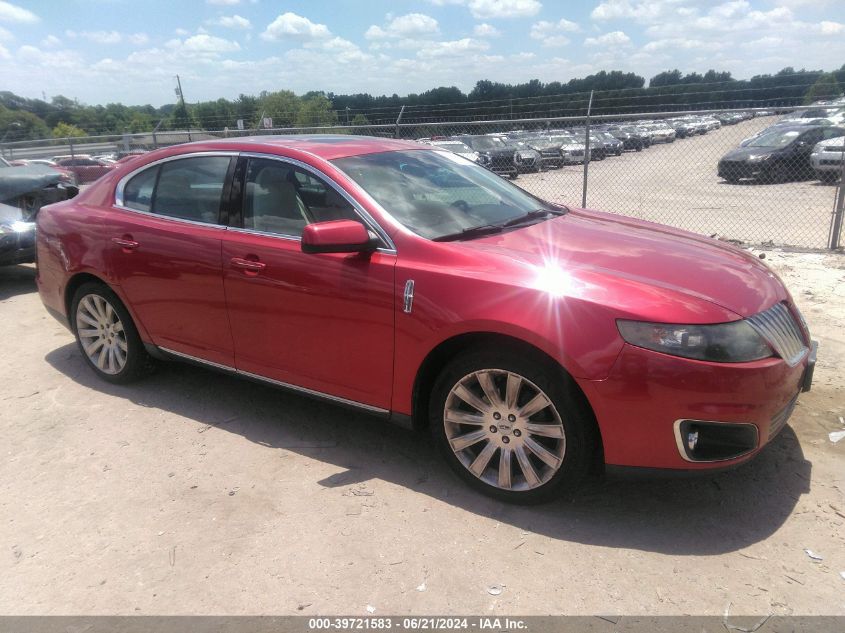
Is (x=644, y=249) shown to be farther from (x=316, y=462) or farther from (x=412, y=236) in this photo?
(x=316, y=462)

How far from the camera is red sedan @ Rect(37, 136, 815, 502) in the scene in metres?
2.52

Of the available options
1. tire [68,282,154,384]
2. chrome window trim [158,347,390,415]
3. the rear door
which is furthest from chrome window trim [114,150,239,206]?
chrome window trim [158,347,390,415]

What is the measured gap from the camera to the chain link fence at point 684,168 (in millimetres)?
9781

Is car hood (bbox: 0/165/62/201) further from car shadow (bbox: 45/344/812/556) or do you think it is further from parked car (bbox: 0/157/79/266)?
car shadow (bbox: 45/344/812/556)

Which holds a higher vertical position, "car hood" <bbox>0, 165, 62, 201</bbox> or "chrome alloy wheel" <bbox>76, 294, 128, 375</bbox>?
"car hood" <bbox>0, 165, 62, 201</bbox>

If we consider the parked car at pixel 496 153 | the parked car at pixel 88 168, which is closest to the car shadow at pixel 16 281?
the parked car at pixel 496 153

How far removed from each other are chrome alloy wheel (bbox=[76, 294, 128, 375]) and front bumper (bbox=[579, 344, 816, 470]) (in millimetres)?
3218

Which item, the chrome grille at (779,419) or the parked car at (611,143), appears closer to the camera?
the chrome grille at (779,419)

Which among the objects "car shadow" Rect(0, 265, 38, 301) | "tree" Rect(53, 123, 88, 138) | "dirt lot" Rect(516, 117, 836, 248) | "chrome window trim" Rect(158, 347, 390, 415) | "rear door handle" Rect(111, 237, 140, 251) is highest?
"tree" Rect(53, 123, 88, 138)

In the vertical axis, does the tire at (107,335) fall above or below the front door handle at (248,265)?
below

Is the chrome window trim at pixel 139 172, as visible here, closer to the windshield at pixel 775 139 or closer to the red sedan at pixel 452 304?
the red sedan at pixel 452 304

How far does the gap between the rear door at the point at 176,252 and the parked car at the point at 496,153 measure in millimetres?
13397

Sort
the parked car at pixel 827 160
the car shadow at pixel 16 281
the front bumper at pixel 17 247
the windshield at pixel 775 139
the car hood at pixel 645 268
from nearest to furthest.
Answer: the car hood at pixel 645 268 < the front bumper at pixel 17 247 < the car shadow at pixel 16 281 < the parked car at pixel 827 160 < the windshield at pixel 775 139

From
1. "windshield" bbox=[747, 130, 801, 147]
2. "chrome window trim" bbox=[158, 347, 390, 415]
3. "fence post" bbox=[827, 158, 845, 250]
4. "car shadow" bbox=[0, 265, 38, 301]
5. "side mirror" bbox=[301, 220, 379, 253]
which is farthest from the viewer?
"windshield" bbox=[747, 130, 801, 147]
